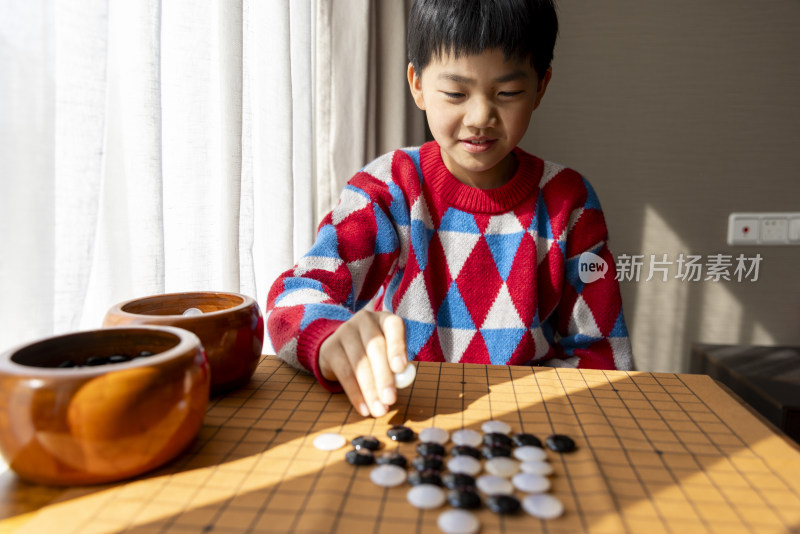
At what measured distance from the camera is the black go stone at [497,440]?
50 cm

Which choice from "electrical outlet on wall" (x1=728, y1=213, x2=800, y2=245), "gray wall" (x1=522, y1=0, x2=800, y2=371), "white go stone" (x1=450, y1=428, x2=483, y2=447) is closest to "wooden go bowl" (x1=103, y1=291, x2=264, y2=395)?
"white go stone" (x1=450, y1=428, x2=483, y2=447)

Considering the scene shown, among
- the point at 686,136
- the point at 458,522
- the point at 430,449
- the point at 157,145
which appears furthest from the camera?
the point at 686,136

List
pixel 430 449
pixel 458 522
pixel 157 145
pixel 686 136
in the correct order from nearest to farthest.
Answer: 1. pixel 458 522
2. pixel 430 449
3. pixel 157 145
4. pixel 686 136

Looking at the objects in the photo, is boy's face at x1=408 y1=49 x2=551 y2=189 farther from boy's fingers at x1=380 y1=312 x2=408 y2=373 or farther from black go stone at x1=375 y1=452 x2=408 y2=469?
black go stone at x1=375 y1=452 x2=408 y2=469

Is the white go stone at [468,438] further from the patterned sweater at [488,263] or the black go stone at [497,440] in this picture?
the patterned sweater at [488,263]

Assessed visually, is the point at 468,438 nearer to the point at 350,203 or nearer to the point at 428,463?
the point at 428,463

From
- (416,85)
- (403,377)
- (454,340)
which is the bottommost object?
(454,340)

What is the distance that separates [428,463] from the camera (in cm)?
46

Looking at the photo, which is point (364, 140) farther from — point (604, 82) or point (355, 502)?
Answer: point (355, 502)

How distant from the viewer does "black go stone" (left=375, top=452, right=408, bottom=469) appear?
0.46 meters

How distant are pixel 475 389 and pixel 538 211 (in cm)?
57

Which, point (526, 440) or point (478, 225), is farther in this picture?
point (478, 225)
